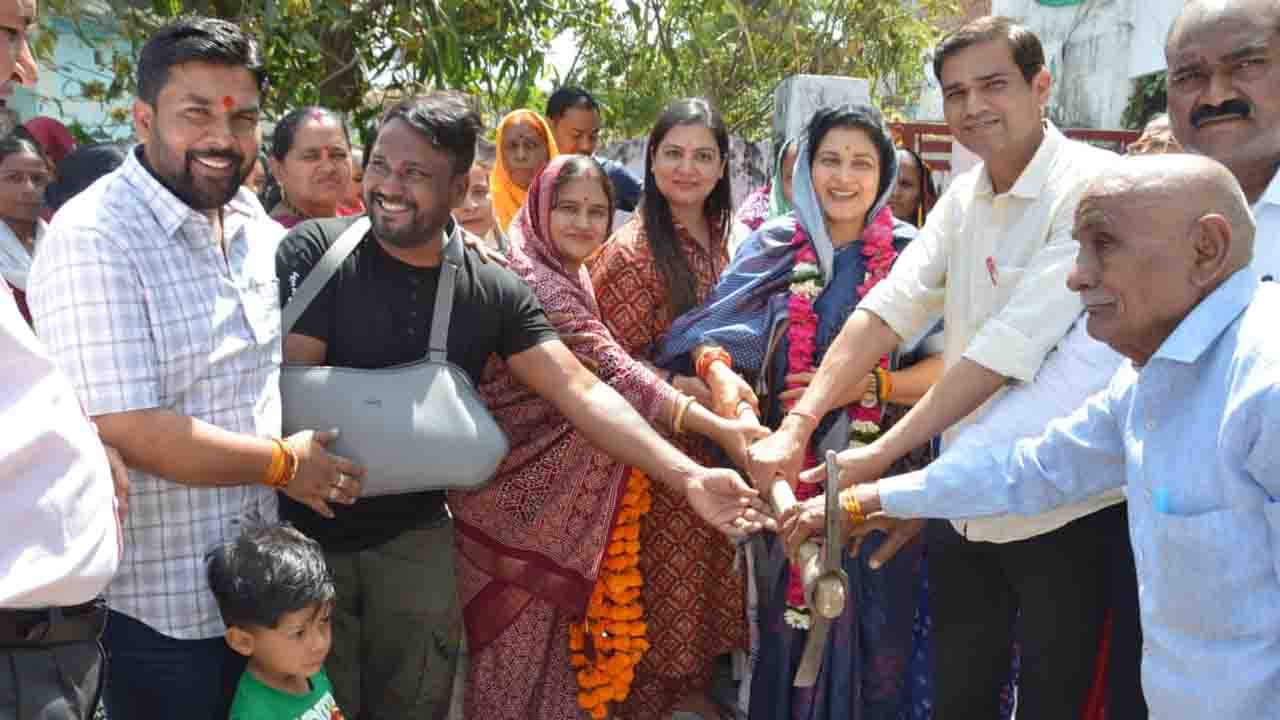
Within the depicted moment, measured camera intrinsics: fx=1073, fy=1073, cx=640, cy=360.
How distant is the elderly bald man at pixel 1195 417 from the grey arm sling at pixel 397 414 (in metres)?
1.51

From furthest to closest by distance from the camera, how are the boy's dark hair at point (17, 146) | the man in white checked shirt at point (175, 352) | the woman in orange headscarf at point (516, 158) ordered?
the woman in orange headscarf at point (516, 158)
the boy's dark hair at point (17, 146)
the man in white checked shirt at point (175, 352)

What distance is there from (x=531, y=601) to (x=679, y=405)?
0.80m

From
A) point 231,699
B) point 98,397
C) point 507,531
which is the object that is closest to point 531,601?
point 507,531

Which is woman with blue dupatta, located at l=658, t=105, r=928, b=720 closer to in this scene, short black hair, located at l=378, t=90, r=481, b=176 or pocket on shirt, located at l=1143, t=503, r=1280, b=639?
Answer: short black hair, located at l=378, t=90, r=481, b=176

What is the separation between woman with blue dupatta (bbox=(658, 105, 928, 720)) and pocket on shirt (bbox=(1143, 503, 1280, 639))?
5.34 feet

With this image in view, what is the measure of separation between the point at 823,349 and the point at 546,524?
3.61ft

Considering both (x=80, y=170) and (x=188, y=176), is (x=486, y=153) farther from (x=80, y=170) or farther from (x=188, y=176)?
(x=188, y=176)

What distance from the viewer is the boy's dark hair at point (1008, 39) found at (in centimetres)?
290

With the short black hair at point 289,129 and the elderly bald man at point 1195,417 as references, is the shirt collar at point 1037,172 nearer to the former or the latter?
the elderly bald man at point 1195,417

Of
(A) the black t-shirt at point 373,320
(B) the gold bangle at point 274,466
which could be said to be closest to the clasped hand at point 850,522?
(A) the black t-shirt at point 373,320

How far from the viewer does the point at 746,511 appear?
10.8 ft

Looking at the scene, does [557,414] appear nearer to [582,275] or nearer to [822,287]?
[582,275]

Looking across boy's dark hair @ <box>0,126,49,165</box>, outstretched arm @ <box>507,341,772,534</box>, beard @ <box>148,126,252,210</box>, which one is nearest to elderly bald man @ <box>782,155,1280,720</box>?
outstretched arm @ <box>507,341,772,534</box>

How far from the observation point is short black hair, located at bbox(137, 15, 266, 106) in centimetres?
242
